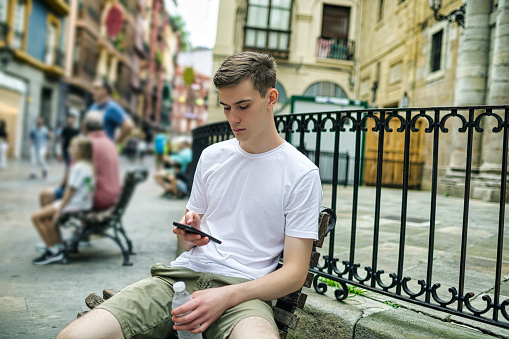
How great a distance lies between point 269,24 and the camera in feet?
10.2

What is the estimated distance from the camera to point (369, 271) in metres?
2.44

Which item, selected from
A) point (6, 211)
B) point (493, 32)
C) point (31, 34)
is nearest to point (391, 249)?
point (493, 32)

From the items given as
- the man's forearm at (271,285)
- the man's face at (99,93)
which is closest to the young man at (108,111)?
the man's face at (99,93)

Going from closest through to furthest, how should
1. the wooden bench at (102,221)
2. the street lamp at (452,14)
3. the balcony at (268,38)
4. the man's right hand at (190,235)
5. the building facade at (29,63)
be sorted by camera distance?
the man's right hand at (190,235)
the street lamp at (452,14)
the balcony at (268,38)
the wooden bench at (102,221)
the building facade at (29,63)

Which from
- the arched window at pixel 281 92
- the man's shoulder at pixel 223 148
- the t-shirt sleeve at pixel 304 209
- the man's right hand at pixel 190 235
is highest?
the arched window at pixel 281 92

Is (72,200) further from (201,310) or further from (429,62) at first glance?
(429,62)

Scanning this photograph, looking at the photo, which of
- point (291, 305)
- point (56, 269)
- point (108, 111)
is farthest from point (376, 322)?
point (108, 111)

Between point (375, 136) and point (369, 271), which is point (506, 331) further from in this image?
point (375, 136)

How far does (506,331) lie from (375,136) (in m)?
1.54

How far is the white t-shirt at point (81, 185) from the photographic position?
414 cm

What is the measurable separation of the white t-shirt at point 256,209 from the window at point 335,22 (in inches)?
55.1

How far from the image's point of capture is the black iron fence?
6.88 ft

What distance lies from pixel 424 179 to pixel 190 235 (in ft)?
5.41

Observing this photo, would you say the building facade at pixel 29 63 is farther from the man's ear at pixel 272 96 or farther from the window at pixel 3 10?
the man's ear at pixel 272 96
